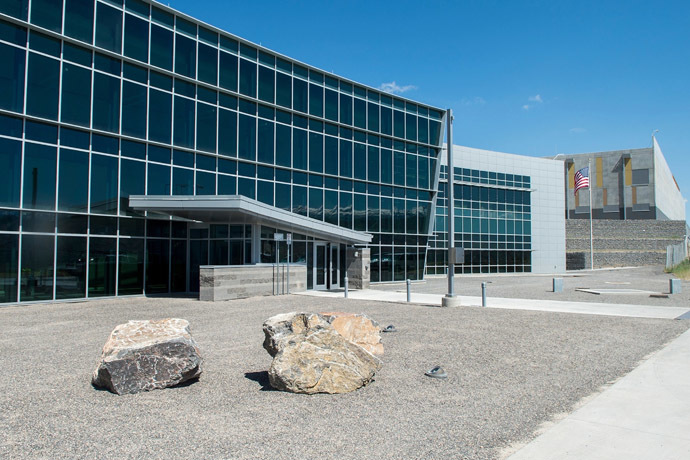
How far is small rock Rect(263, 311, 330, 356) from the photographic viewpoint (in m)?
8.23

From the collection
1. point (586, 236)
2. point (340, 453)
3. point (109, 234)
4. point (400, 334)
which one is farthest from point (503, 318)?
point (586, 236)

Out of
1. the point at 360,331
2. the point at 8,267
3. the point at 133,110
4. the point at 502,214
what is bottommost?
the point at 360,331

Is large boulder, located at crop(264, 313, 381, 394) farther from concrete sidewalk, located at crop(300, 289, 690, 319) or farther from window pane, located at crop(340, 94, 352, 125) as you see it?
window pane, located at crop(340, 94, 352, 125)

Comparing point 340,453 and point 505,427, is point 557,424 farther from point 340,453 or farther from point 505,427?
point 340,453

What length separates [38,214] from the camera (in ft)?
60.6

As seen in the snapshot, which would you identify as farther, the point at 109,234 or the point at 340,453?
the point at 109,234

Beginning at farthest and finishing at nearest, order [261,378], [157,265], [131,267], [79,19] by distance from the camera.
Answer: [157,265]
[131,267]
[79,19]
[261,378]

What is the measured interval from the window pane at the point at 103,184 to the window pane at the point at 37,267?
7.29ft

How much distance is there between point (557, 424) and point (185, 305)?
605 inches

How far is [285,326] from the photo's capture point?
869 cm

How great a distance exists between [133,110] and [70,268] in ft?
23.5

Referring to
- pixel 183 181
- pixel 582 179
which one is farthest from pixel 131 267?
pixel 582 179

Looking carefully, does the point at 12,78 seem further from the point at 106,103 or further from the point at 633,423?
the point at 633,423

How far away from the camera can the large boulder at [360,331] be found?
353 inches
